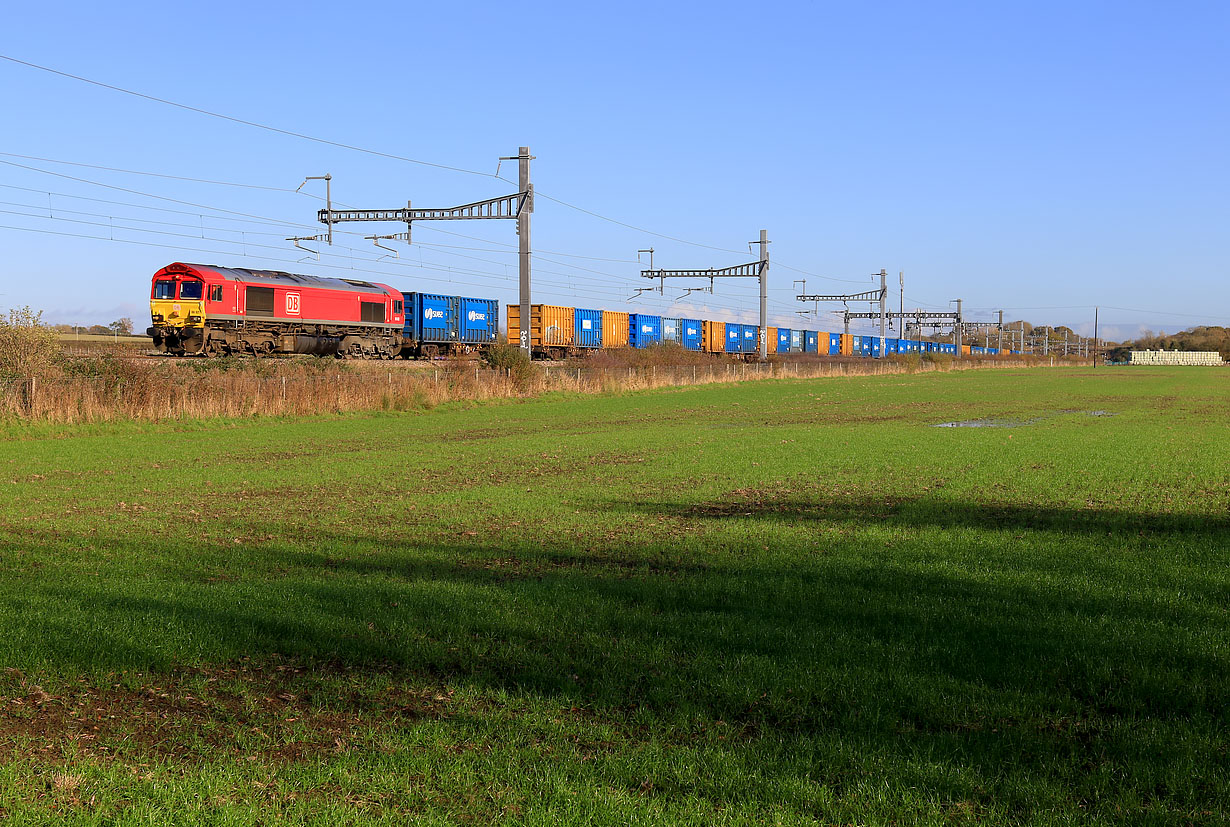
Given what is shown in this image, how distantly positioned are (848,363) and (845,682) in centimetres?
7342

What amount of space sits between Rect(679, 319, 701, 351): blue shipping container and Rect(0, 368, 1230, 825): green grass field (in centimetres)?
5782

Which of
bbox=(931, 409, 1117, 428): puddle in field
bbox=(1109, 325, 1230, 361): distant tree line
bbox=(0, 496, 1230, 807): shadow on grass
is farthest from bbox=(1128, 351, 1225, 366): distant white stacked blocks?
bbox=(0, 496, 1230, 807): shadow on grass

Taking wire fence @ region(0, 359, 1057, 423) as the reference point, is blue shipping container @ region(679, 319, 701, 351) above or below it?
above


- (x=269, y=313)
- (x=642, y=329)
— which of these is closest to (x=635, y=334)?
(x=642, y=329)

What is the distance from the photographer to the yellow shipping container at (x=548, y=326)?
58719 millimetres

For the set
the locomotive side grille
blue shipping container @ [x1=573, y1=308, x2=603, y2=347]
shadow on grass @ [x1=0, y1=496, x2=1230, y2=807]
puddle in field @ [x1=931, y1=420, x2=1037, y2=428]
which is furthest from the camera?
blue shipping container @ [x1=573, y1=308, x2=603, y2=347]

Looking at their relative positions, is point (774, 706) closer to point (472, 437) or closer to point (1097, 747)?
point (1097, 747)

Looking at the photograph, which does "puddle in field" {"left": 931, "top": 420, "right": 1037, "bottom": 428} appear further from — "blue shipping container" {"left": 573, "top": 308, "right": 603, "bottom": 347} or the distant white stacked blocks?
the distant white stacked blocks

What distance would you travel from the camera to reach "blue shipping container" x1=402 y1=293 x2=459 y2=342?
54.5 meters

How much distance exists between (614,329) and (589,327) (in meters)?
3.08

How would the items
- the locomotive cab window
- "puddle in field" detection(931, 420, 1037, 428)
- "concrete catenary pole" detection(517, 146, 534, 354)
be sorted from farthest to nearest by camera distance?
1. the locomotive cab window
2. "concrete catenary pole" detection(517, 146, 534, 354)
3. "puddle in field" detection(931, 420, 1037, 428)

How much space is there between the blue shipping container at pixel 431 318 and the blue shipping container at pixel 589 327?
8553 mm

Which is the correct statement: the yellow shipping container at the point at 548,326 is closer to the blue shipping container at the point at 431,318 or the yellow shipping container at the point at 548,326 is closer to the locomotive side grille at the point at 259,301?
the blue shipping container at the point at 431,318

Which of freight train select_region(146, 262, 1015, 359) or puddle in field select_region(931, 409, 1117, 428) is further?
freight train select_region(146, 262, 1015, 359)
